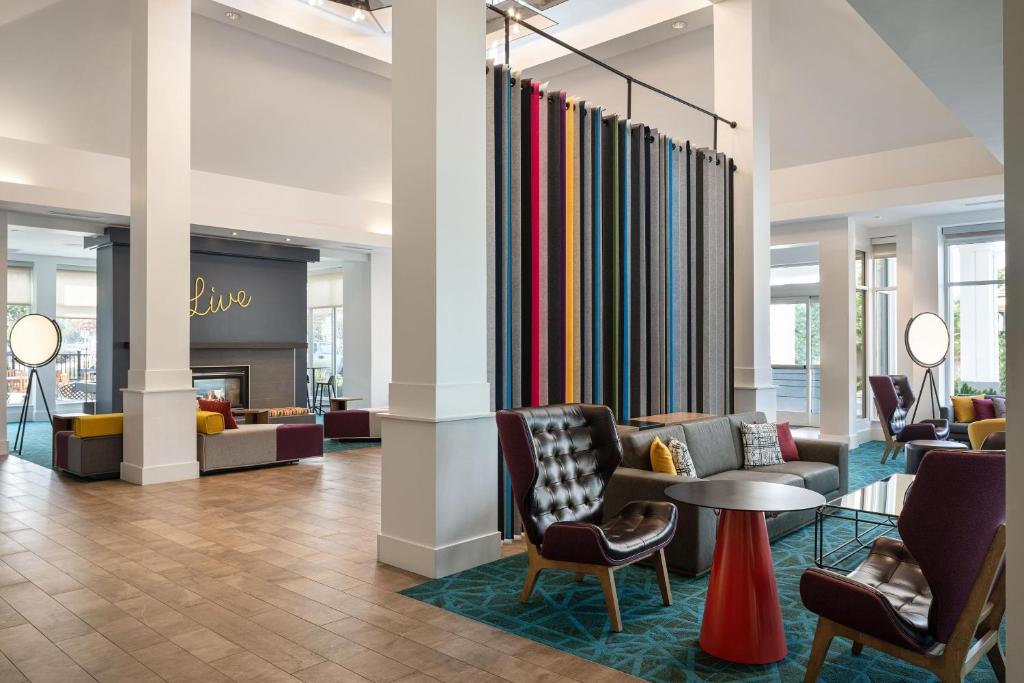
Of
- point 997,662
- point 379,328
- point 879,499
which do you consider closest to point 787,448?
point 879,499

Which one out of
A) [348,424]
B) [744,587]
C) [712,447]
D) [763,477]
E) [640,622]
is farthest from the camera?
[348,424]

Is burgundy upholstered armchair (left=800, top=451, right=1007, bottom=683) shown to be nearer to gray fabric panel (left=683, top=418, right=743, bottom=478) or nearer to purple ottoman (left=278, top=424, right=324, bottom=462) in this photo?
gray fabric panel (left=683, top=418, right=743, bottom=478)

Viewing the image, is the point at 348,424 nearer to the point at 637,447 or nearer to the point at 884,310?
the point at 637,447

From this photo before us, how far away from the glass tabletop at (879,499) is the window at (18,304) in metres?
14.1

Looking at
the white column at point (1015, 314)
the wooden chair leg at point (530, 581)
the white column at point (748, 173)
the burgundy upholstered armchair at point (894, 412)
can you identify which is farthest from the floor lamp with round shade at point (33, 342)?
the burgundy upholstered armchair at point (894, 412)

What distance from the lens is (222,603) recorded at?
3586mm

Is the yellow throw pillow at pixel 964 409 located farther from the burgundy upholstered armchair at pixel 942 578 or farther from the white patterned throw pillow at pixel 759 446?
the burgundy upholstered armchair at pixel 942 578

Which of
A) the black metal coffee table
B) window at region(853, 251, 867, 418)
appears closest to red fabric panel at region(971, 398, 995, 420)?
window at region(853, 251, 867, 418)

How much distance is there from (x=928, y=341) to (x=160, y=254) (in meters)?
8.94

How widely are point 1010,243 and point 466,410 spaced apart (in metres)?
3.00

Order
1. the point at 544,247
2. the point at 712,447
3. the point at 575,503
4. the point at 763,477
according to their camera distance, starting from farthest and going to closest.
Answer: the point at 712,447
the point at 763,477
the point at 544,247
the point at 575,503

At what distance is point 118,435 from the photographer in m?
7.02

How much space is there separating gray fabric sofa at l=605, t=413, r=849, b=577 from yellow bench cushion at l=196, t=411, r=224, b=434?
14.3 ft

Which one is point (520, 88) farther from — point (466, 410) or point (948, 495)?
point (948, 495)
